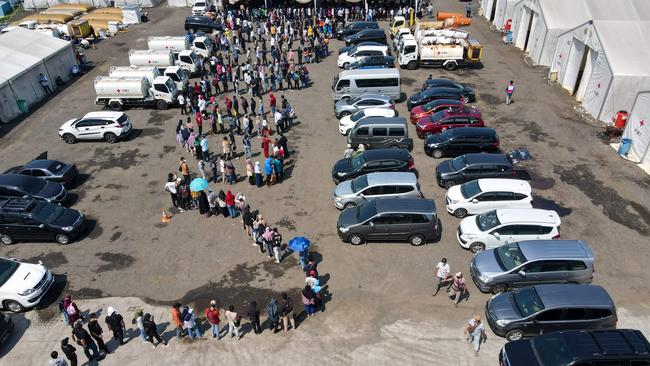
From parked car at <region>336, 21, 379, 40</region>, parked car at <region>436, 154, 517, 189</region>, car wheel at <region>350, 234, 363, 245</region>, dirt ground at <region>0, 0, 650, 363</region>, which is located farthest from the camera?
parked car at <region>336, 21, 379, 40</region>

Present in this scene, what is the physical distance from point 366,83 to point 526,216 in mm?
14018

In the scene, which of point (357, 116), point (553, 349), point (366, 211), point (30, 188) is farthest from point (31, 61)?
point (553, 349)

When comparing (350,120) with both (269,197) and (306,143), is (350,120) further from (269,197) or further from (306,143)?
(269,197)

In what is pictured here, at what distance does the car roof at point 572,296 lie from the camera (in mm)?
12641

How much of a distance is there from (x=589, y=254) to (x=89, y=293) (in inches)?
655

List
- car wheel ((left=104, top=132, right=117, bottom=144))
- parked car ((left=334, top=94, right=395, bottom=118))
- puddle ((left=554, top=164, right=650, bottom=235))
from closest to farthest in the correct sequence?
puddle ((left=554, top=164, right=650, bottom=235)), car wheel ((left=104, top=132, right=117, bottom=144)), parked car ((left=334, top=94, right=395, bottom=118))

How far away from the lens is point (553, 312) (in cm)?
1265

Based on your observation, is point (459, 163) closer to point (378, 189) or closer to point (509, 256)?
point (378, 189)

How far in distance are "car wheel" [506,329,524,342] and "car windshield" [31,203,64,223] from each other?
55.1 ft

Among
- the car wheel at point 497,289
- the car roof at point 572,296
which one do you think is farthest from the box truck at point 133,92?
the car roof at point 572,296

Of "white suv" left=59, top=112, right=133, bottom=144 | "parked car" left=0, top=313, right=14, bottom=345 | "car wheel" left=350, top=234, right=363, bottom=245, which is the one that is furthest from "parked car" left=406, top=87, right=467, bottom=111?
"parked car" left=0, top=313, right=14, bottom=345

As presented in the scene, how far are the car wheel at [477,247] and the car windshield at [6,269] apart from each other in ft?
52.2

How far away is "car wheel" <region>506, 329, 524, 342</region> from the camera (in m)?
13.0

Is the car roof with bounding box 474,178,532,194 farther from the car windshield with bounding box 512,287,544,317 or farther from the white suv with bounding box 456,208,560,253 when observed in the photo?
the car windshield with bounding box 512,287,544,317
